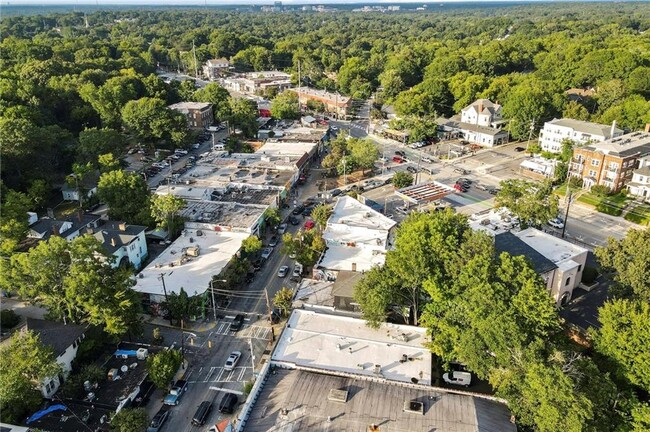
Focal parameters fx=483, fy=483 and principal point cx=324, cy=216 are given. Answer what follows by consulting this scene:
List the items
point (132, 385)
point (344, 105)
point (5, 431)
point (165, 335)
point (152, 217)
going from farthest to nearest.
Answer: point (344, 105) → point (152, 217) → point (165, 335) → point (132, 385) → point (5, 431)

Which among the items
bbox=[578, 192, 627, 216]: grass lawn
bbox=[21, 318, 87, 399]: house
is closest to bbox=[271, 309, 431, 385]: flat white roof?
bbox=[21, 318, 87, 399]: house

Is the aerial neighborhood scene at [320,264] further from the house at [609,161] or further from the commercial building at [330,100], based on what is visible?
the commercial building at [330,100]

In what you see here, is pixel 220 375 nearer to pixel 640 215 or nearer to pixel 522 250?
pixel 522 250

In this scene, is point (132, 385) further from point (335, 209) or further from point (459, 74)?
point (459, 74)

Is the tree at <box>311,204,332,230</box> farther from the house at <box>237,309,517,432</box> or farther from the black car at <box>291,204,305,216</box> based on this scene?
the house at <box>237,309,517,432</box>

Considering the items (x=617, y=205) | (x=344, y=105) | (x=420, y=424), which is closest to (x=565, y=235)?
(x=617, y=205)
